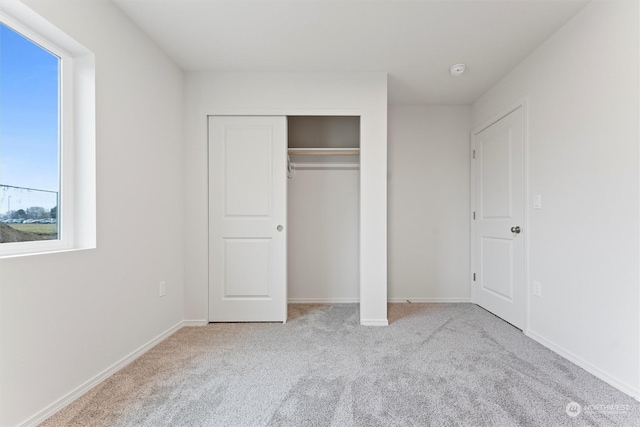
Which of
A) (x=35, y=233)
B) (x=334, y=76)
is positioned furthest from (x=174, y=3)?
(x=35, y=233)

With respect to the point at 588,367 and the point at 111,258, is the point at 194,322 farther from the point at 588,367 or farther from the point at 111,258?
the point at 588,367

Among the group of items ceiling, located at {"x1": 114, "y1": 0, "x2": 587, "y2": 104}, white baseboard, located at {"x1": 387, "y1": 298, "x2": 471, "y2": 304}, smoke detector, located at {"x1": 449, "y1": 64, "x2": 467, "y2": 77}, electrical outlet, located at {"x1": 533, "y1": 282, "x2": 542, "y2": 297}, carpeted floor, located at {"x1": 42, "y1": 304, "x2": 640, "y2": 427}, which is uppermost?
ceiling, located at {"x1": 114, "y1": 0, "x2": 587, "y2": 104}

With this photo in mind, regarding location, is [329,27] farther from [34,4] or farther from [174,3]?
[34,4]

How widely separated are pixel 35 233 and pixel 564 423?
275 centimetres

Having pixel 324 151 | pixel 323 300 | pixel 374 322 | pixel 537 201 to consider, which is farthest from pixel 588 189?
pixel 323 300

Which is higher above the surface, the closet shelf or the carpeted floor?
the closet shelf

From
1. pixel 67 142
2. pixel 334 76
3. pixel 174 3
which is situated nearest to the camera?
pixel 67 142

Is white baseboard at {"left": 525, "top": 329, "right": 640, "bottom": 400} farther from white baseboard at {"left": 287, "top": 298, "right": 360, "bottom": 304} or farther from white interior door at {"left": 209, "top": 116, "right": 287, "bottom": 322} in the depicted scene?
white interior door at {"left": 209, "top": 116, "right": 287, "bottom": 322}

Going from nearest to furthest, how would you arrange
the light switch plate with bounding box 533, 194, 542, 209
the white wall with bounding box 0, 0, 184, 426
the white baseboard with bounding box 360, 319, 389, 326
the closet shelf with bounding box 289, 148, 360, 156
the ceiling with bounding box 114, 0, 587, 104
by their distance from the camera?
the white wall with bounding box 0, 0, 184, 426
the ceiling with bounding box 114, 0, 587, 104
the light switch plate with bounding box 533, 194, 542, 209
the white baseboard with bounding box 360, 319, 389, 326
the closet shelf with bounding box 289, 148, 360, 156

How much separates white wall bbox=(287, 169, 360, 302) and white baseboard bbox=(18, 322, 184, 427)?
150 cm

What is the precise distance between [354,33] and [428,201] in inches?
79.3

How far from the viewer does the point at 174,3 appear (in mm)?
1811

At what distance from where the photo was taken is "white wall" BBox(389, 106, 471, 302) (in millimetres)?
3344

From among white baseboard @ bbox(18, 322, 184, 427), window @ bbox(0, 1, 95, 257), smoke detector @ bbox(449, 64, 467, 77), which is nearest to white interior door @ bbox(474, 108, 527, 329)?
smoke detector @ bbox(449, 64, 467, 77)
